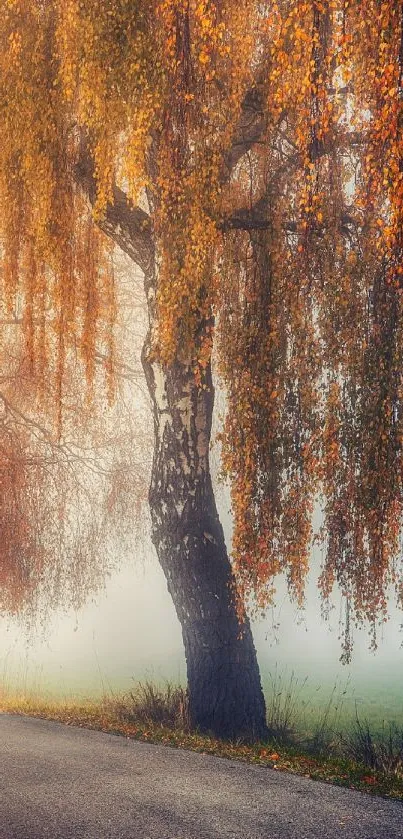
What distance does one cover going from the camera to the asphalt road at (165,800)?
19.8 feet

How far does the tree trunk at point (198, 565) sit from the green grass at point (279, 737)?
38cm

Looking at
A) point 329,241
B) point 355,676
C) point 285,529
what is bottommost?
point 355,676

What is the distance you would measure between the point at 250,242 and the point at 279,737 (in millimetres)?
5535

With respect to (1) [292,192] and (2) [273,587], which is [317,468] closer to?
(2) [273,587]

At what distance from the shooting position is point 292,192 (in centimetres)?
955

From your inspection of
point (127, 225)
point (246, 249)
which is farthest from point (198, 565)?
point (127, 225)

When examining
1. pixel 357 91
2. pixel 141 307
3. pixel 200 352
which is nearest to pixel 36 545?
pixel 141 307

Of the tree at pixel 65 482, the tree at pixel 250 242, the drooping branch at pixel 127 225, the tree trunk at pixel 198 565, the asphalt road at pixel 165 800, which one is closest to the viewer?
the asphalt road at pixel 165 800

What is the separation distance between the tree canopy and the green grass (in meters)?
1.40

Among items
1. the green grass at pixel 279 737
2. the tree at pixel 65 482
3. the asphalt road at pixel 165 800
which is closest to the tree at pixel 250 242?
the green grass at pixel 279 737

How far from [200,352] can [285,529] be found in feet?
7.16

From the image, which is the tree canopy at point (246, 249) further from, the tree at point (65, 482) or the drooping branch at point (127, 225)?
the tree at point (65, 482)

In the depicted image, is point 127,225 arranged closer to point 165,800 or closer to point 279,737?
point 279,737

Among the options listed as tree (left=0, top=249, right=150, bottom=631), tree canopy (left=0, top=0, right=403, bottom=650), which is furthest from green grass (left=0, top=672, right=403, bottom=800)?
tree (left=0, top=249, right=150, bottom=631)
